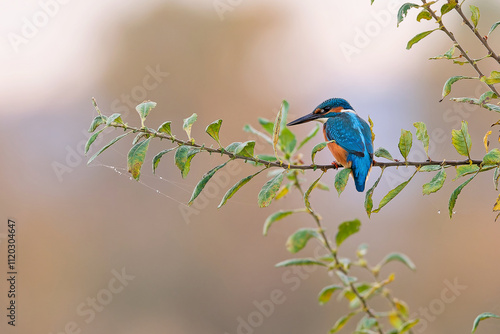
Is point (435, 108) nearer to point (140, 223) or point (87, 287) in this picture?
point (140, 223)

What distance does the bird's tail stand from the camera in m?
1.96

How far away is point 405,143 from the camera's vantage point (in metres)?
1.46

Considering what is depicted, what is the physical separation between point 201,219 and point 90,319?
4.38 m

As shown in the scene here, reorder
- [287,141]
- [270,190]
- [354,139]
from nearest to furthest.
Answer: [287,141], [270,190], [354,139]

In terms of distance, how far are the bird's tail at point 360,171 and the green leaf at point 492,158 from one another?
2.11 ft

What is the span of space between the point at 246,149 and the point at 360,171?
2.59 feet

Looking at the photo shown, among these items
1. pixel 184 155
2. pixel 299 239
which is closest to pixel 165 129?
pixel 184 155

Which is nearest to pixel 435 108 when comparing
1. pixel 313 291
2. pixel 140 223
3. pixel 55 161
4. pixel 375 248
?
pixel 375 248

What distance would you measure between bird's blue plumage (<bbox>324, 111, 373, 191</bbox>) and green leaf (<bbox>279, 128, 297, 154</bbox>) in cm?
87

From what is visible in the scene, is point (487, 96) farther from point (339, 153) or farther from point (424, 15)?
point (339, 153)

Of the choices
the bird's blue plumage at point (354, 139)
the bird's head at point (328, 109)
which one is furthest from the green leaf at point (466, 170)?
the bird's head at point (328, 109)

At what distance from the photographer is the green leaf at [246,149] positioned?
128 centimetres

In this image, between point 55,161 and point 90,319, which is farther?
point 90,319

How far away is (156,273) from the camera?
17.1 meters
